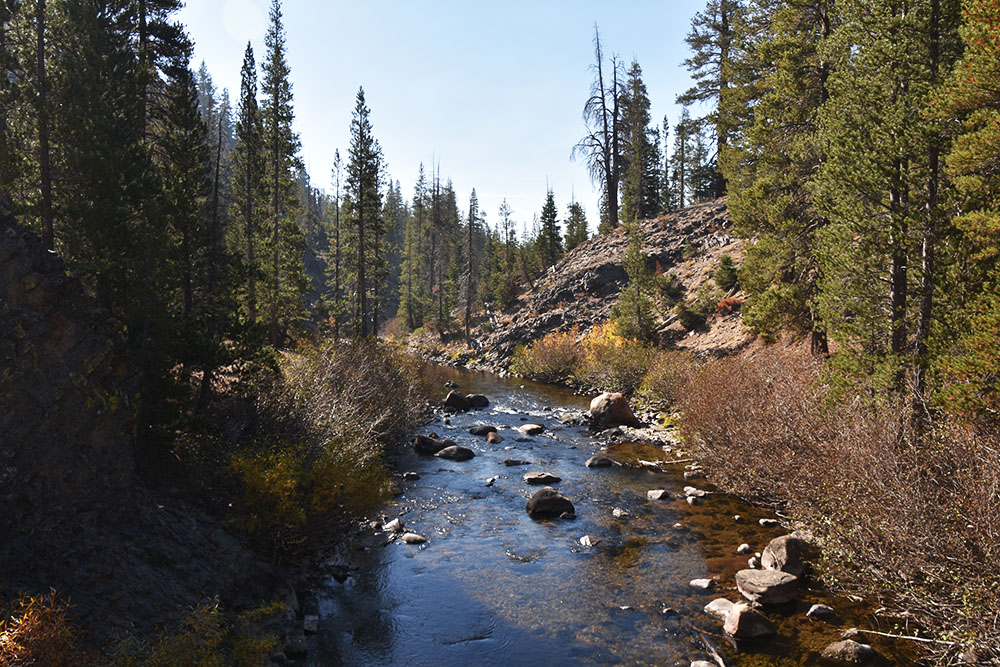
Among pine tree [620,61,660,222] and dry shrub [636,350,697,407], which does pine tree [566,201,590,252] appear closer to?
pine tree [620,61,660,222]

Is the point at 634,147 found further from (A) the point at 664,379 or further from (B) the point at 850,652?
(B) the point at 850,652

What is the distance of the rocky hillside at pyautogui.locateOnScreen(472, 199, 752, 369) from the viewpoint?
39031 millimetres

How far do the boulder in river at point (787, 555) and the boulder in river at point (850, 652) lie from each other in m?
1.94

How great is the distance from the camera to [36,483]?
22.9 ft

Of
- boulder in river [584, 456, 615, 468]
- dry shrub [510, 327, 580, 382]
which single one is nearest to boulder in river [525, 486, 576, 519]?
boulder in river [584, 456, 615, 468]

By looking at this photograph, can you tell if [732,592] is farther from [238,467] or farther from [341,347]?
[341,347]

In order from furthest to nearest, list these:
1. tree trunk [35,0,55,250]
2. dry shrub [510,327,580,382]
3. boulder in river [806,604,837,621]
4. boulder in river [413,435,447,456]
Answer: dry shrub [510,327,580,382] → boulder in river [413,435,447,456] → tree trunk [35,0,55,250] → boulder in river [806,604,837,621]

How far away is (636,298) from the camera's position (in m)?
31.8

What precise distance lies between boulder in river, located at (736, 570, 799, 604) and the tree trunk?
14.0 m

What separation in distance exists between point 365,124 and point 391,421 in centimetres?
2227

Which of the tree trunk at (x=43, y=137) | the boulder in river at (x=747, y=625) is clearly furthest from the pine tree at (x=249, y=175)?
the boulder in river at (x=747, y=625)

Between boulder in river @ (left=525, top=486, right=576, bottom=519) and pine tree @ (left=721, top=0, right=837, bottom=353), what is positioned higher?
pine tree @ (left=721, top=0, right=837, bottom=353)

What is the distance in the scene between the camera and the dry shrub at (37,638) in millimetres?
5141

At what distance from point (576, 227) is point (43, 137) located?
57026mm
